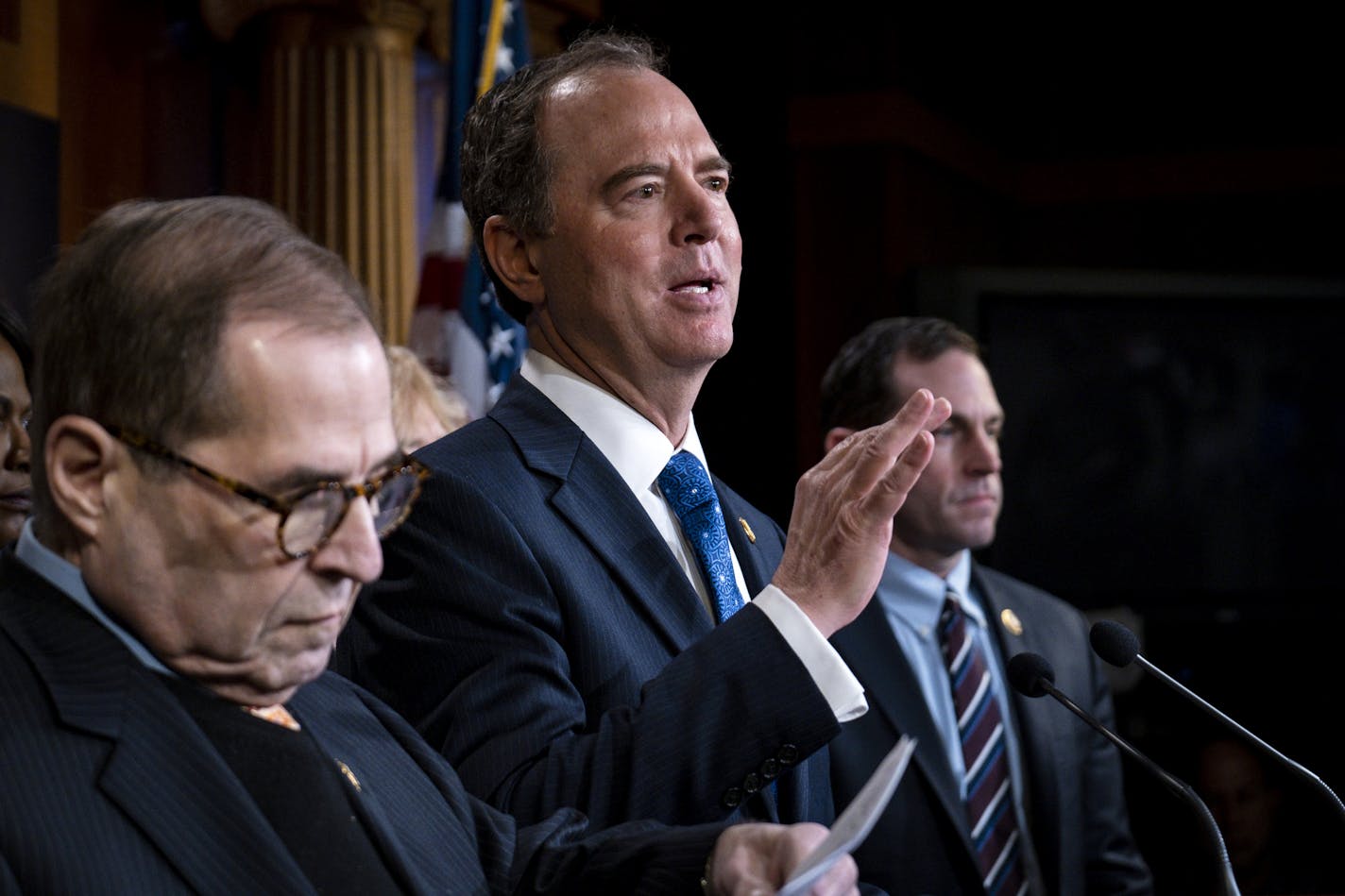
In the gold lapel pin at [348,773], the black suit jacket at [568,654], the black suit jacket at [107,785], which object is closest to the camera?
the black suit jacket at [107,785]

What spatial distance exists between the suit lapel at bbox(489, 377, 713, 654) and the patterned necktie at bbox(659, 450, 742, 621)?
66 mm

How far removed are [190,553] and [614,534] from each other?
0.74m

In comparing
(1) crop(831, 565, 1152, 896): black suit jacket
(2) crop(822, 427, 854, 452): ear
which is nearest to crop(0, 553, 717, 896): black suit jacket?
(1) crop(831, 565, 1152, 896): black suit jacket

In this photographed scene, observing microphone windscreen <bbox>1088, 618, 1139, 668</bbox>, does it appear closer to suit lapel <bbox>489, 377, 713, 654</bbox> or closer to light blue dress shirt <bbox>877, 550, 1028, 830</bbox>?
suit lapel <bbox>489, 377, 713, 654</bbox>

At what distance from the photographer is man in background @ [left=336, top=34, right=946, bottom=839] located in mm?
1606

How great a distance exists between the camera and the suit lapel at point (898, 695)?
292cm

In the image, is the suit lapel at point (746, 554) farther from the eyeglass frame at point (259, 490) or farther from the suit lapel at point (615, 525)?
the eyeglass frame at point (259, 490)

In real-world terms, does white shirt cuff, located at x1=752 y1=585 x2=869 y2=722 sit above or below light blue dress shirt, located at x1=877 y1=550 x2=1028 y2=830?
above

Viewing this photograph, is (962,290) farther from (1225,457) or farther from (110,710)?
(110,710)

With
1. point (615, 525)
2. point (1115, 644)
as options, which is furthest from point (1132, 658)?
point (615, 525)

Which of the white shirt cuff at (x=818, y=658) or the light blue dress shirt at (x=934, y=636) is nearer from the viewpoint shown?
the white shirt cuff at (x=818, y=658)

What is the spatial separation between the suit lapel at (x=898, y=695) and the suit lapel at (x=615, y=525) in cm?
118

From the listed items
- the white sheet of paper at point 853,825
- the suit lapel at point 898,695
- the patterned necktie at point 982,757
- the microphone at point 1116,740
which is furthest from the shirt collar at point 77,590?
the patterned necktie at point 982,757

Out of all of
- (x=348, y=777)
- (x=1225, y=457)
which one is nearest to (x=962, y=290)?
(x=1225, y=457)
